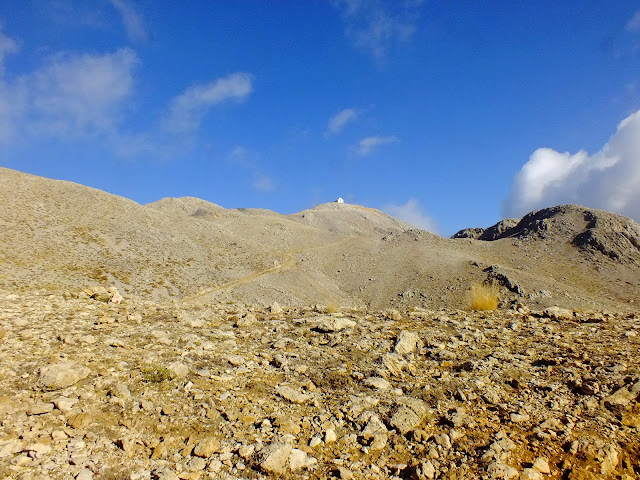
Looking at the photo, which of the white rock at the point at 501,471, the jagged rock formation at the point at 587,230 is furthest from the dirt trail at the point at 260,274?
the white rock at the point at 501,471

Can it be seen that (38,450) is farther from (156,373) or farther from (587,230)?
(587,230)

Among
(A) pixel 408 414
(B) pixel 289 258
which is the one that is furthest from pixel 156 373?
(B) pixel 289 258

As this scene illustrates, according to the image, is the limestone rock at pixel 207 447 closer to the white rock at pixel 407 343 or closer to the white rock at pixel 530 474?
the white rock at pixel 530 474

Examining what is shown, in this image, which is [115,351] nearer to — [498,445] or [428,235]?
[498,445]

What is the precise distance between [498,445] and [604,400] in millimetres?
1823

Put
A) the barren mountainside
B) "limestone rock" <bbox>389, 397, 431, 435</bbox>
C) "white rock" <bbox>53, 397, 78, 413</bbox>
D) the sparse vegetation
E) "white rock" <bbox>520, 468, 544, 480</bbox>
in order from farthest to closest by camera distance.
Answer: the barren mountainside < the sparse vegetation < "limestone rock" <bbox>389, 397, 431, 435</bbox> < "white rock" <bbox>53, 397, 78, 413</bbox> < "white rock" <bbox>520, 468, 544, 480</bbox>

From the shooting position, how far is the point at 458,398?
5086 mm

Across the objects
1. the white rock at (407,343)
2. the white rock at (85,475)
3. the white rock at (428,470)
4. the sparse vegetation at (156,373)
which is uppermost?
the white rock at (407,343)

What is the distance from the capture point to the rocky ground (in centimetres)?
379

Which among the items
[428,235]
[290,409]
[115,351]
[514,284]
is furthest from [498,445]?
[428,235]

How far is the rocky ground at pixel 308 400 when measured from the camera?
3.79m

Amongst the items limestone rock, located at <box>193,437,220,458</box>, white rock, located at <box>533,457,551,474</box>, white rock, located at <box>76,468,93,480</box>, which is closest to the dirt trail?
limestone rock, located at <box>193,437,220,458</box>

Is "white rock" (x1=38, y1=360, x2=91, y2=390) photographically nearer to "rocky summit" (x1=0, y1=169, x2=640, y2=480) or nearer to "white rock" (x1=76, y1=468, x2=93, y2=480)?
"rocky summit" (x1=0, y1=169, x2=640, y2=480)

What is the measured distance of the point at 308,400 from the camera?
5023mm
